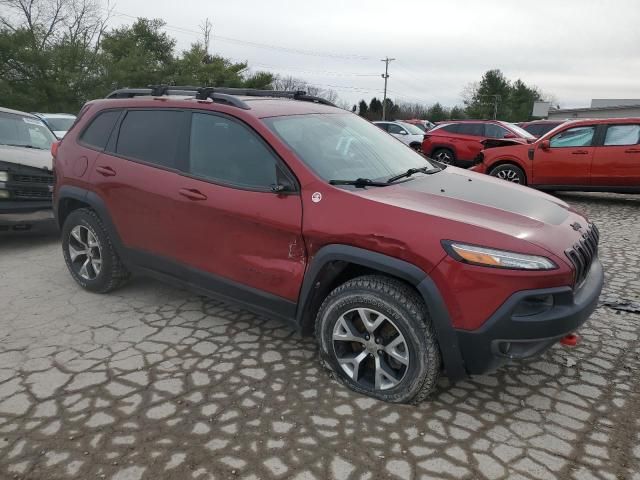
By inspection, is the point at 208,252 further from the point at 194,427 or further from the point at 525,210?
the point at 525,210

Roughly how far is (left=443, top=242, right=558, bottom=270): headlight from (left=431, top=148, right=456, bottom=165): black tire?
11.4m

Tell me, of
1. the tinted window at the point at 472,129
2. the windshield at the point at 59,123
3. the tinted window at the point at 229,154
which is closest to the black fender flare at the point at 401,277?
the tinted window at the point at 229,154

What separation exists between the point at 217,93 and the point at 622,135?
7904mm

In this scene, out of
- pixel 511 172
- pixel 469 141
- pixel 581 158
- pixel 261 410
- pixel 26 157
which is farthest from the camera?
pixel 469 141

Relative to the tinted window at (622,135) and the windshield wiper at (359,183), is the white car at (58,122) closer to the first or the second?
the windshield wiper at (359,183)

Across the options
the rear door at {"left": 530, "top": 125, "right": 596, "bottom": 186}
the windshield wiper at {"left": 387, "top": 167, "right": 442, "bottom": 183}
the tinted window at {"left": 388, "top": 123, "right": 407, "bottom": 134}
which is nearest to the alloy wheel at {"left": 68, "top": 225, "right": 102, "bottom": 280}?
the windshield wiper at {"left": 387, "top": 167, "right": 442, "bottom": 183}

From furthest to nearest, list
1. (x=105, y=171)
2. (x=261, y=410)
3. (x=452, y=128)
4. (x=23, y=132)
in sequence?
(x=452, y=128), (x=23, y=132), (x=105, y=171), (x=261, y=410)

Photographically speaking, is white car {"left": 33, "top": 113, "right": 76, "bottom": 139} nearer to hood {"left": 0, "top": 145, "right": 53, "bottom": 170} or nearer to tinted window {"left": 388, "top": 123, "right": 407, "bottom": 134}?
hood {"left": 0, "top": 145, "right": 53, "bottom": 170}

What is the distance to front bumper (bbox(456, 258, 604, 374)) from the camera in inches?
94.7

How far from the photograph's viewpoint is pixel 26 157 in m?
5.97

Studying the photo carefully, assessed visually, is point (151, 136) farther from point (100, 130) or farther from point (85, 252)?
point (85, 252)

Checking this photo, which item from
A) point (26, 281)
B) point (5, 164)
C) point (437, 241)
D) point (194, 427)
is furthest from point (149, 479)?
point (5, 164)

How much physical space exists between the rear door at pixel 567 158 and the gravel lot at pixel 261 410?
581 cm

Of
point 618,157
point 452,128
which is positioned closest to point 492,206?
point 618,157
